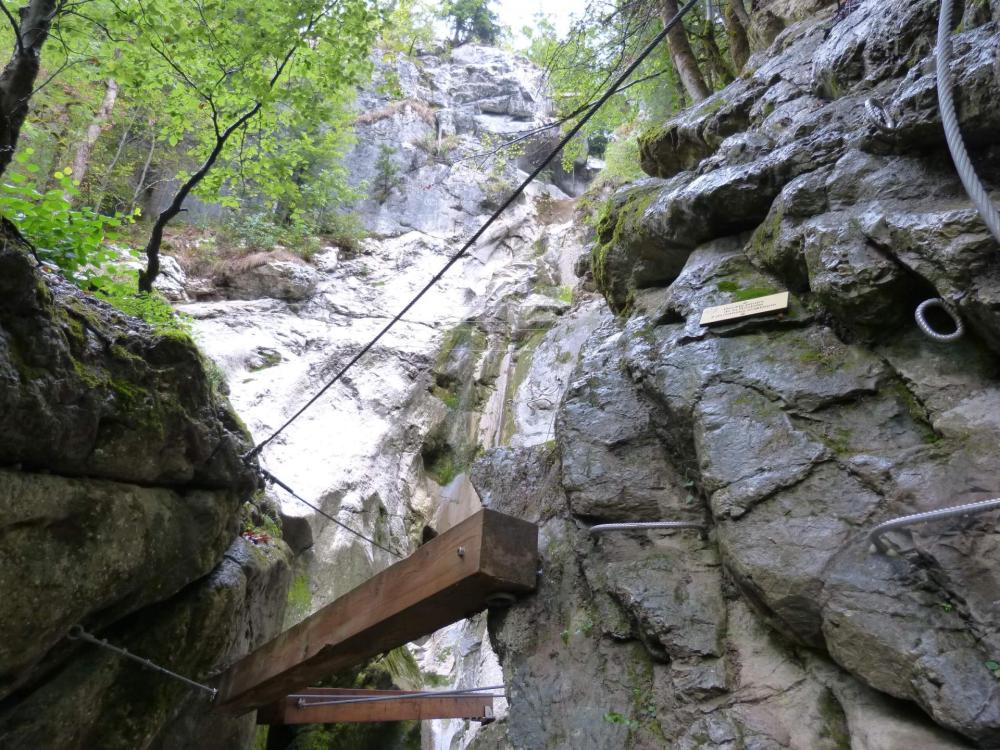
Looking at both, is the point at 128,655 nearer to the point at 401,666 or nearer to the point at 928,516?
the point at 928,516

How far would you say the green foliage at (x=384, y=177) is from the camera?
20944 mm

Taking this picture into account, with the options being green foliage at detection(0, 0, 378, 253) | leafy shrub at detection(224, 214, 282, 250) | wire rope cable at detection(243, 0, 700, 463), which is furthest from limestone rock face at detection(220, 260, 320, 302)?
wire rope cable at detection(243, 0, 700, 463)

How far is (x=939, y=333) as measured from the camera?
11.0 feet

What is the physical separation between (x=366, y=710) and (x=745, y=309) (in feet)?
16.4

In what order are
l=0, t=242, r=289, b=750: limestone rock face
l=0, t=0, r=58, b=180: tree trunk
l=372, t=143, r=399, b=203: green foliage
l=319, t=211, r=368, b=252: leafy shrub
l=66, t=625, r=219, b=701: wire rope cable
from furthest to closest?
l=372, t=143, r=399, b=203: green foliage < l=319, t=211, r=368, b=252: leafy shrub < l=66, t=625, r=219, b=701: wire rope cable < l=0, t=0, r=58, b=180: tree trunk < l=0, t=242, r=289, b=750: limestone rock face

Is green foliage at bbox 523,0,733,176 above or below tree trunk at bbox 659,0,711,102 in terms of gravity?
above

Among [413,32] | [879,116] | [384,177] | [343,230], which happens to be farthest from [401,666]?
[413,32]

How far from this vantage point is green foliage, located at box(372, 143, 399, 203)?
20.9 meters

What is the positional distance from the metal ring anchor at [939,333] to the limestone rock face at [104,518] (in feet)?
13.9

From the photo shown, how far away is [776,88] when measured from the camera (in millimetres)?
Result: 5855

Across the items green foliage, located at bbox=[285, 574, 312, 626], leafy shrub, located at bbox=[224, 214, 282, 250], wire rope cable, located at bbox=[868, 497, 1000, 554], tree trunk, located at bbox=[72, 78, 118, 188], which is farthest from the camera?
leafy shrub, located at bbox=[224, 214, 282, 250]

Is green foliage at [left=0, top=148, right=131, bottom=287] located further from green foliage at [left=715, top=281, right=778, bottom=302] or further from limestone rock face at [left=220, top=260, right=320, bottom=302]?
limestone rock face at [left=220, top=260, right=320, bottom=302]

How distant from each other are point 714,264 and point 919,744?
333 centimetres

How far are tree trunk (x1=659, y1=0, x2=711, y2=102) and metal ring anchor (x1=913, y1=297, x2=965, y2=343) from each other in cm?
623
